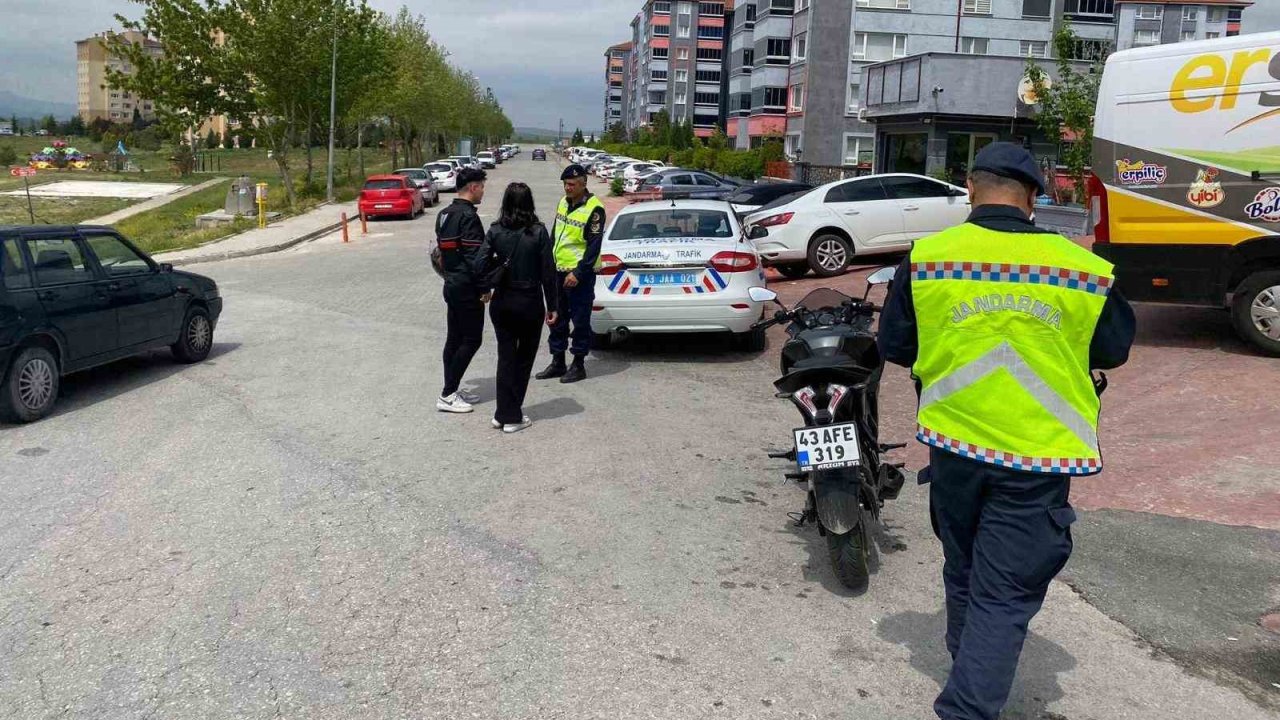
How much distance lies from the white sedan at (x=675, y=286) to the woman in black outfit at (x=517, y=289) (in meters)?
2.41

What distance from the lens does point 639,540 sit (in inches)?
212

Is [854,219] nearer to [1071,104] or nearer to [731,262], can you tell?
[731,262]

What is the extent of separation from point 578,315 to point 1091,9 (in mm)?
56523

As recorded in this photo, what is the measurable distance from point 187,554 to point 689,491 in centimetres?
267

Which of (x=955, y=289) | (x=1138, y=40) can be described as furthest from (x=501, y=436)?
(x=1138, y=40)

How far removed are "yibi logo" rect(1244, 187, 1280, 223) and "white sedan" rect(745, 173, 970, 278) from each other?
24.0 ft

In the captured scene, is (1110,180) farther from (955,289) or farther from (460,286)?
(955,289)

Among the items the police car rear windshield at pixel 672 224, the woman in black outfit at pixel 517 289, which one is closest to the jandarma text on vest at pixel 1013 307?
the woman in black outfit at pixel 517 289

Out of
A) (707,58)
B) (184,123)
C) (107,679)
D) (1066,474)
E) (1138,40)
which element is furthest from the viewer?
(707,58)

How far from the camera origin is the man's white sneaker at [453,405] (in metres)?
8.16

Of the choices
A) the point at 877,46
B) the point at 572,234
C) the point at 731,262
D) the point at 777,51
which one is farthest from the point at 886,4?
the point at 572,234

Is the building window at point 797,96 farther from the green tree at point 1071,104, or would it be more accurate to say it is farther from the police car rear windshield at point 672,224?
the police car rear windshield at point 672,224

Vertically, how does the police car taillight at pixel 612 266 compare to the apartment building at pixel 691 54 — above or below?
below

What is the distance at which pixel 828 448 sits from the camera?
461cm
